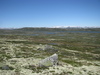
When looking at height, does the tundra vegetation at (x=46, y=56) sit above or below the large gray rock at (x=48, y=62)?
below

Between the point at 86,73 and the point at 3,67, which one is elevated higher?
the point at 3,67

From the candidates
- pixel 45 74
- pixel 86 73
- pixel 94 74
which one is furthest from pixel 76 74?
pixel 45 74

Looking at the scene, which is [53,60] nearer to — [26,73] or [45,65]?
[45,65]

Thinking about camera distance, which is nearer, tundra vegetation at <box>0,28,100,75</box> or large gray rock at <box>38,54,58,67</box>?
tundra vegetation at <box>0,28,100,75</box>

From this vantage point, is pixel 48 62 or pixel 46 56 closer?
pixel 48 62

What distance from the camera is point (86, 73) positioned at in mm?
20281

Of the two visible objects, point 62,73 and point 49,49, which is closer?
point 62,73

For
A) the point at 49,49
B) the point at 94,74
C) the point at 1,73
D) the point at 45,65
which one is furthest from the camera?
the point at 49,49

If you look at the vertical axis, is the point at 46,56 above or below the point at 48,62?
below

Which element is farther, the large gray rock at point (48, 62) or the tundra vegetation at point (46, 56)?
the large gray rock at point (48, 62)

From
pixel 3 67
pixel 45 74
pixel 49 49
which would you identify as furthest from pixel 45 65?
pixel 49 49

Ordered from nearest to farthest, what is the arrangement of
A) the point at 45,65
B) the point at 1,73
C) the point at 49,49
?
the point at 1,73 → the point at 45,65 → the point at 49,49

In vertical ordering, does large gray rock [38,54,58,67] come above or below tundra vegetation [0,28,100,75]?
above

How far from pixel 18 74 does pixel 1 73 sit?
3.21m
